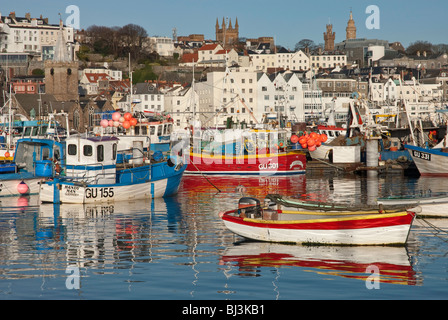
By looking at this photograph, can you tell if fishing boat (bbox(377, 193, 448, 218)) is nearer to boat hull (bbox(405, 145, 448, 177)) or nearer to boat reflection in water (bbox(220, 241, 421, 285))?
boat reflection in water (bbox(220, 241, 421, 285))

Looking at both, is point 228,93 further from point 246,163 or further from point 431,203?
point 431,203

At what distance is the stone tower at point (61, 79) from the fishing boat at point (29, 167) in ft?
302

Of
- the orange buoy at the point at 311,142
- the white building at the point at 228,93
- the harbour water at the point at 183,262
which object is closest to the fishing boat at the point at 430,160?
the orange buoy at the point at 311,142

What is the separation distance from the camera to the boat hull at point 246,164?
54688 mm

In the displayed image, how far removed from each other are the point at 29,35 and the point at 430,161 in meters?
154

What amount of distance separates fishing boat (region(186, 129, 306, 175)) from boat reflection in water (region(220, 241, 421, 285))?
3009cm

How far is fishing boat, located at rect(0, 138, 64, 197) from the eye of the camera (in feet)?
132

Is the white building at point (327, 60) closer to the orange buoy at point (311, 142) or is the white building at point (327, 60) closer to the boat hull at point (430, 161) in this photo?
the boat hull at point (430, 161)

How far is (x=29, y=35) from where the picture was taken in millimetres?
185750

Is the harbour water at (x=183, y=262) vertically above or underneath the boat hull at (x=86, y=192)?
underneath

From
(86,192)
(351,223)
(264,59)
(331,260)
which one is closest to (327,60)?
(264,59)

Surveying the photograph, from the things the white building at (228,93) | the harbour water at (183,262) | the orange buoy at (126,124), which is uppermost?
the white building at (228,93)

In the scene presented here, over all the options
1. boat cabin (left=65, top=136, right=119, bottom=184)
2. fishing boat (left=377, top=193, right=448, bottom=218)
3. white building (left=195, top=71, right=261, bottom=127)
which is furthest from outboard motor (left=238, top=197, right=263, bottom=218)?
white building (left=195, top=71, right=261, bottom=127)

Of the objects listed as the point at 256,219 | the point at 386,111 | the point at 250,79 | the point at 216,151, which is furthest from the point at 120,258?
the point at 250,79
